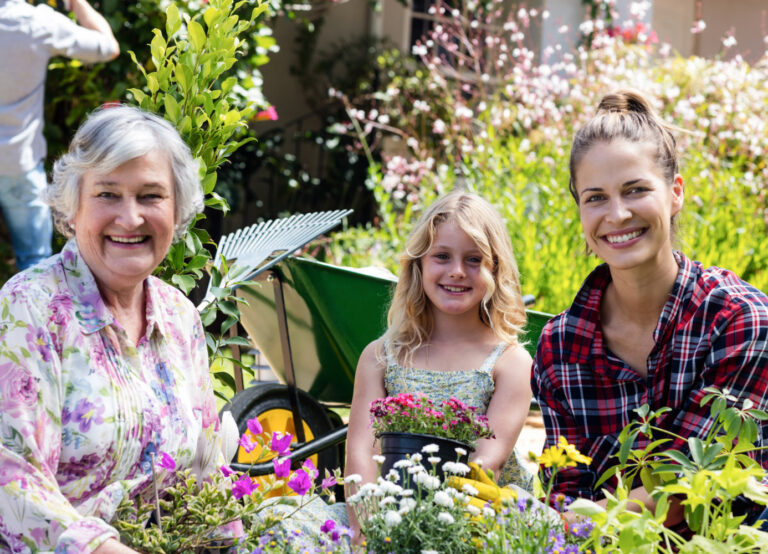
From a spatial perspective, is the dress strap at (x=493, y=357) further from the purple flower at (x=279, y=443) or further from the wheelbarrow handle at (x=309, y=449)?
the purple flower at (x=279, y=443)

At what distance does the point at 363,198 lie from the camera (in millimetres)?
7922

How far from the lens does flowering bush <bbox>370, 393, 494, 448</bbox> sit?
1.86 m

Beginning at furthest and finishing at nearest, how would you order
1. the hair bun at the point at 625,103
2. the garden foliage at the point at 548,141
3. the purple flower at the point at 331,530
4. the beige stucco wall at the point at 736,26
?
the beige stucco wall at the point at 736,26 < the garden foliage at the point at 548,141 < the hair bun at the point at 625,103 < the purple flower at the point at 331,530

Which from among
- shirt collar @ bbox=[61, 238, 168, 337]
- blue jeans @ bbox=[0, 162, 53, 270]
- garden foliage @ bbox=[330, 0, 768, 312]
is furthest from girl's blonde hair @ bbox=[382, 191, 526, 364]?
blue jeans @ bbox=[0, 162, 53, 270]

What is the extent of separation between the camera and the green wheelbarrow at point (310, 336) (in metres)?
3.01

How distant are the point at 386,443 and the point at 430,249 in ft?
2.77

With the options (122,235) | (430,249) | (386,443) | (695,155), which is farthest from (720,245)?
(122,235)

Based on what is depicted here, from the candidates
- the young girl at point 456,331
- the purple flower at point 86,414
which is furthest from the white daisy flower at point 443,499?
the young girl at point 456,331

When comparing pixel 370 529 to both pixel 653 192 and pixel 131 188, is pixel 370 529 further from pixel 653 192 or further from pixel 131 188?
pixel 653 192

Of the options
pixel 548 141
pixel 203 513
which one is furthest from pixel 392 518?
pixel 548 141

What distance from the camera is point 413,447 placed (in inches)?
72.3

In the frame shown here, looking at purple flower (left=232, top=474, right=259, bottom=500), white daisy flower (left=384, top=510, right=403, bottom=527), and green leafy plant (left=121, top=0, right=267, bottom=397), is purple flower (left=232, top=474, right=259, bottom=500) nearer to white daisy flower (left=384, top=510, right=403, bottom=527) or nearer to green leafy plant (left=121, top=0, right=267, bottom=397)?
white daisy flower (left=384, top=510, right=403, bottom=527)

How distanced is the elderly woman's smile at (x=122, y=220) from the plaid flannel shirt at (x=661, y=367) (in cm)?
99

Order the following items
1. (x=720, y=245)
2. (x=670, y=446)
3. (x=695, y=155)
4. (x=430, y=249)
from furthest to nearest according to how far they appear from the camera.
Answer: (x=695, y=155), (x=720, y=245), (x=430, y=249), (x=670, y=446)
